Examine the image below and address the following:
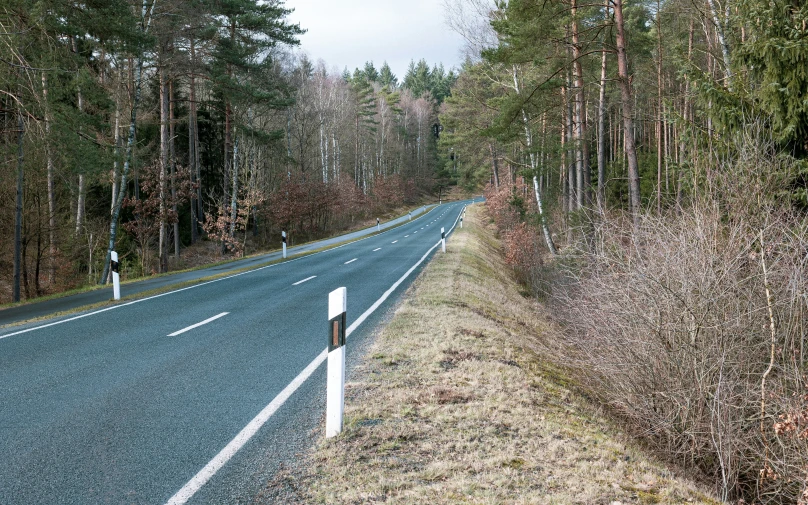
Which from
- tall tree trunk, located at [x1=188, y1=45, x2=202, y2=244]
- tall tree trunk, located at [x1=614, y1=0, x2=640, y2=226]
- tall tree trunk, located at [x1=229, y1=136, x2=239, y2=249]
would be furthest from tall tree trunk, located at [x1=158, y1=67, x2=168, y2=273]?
tall tree trunk, located at [x1=614, y1=0, x2=640, y2=226]

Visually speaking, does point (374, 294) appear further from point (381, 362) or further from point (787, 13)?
point (787, 13)

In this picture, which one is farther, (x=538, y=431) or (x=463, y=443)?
(x=538, y=431)

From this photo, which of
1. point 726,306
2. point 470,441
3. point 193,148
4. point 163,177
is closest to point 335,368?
point 470,441

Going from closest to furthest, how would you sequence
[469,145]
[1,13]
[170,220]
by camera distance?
[1,13]
[170,220]
[469,145]

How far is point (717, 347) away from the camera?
16.6 ft

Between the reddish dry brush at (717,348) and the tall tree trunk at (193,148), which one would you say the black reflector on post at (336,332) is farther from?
the tall tree trunk at (193,148)

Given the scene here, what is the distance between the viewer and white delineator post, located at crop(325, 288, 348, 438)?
4.27m

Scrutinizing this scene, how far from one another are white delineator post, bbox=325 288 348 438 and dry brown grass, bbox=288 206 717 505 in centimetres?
14

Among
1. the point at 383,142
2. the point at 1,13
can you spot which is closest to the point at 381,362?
the point at 1,13

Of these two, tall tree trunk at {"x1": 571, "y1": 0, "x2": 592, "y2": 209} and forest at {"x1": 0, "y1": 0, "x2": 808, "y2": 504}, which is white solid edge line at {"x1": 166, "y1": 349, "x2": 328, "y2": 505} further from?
tall tree trunk at {"x1": 571, "y1": 0, "x2": 592, "y2": 209}

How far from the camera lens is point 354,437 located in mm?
4258

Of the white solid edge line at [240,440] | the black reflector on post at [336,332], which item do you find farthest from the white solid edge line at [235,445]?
the black reflector on post at [336,332]

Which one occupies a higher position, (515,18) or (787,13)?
(515,18)

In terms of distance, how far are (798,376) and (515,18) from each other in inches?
525
